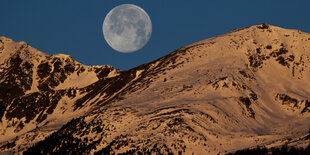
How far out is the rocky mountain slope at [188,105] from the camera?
9881 cm

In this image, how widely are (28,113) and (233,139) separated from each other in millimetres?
99068

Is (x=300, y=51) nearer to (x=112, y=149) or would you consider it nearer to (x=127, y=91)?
(x=127, y=91)

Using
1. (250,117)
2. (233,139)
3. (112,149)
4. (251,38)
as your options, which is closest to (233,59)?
(251,38)

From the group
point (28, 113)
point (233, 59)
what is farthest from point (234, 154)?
point (28, 113)

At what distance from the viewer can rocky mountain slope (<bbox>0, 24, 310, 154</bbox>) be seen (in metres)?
98.8

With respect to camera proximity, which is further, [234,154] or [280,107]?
[280,107]

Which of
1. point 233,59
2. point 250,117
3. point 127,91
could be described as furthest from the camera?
point 233,59

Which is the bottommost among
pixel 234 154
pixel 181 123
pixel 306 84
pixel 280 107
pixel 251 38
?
pixel 234 154

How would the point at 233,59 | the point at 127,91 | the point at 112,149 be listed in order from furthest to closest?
the point at 233,59 < the point at 127,91 < the point at 112,149

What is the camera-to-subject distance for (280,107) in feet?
434

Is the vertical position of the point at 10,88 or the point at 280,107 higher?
the point at 10,88

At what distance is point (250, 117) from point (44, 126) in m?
71.0

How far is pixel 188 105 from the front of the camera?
116 meters

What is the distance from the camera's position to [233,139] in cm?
10019
